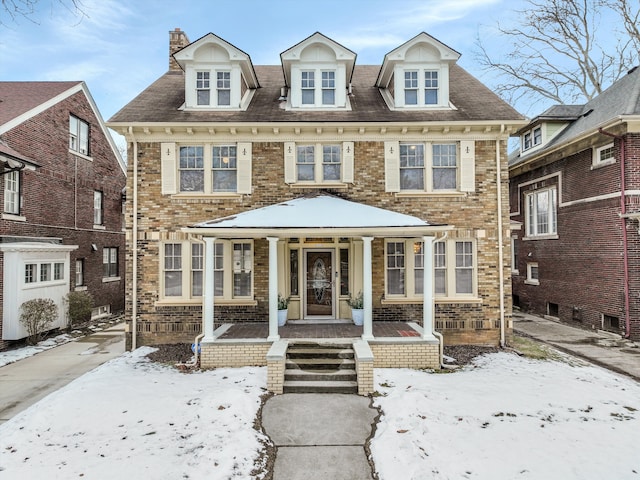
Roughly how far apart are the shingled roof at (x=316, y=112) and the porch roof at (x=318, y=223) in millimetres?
2649

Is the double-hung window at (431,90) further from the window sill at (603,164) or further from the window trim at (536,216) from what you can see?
the window trim at (536,216)

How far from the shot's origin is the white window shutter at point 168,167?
10070mm

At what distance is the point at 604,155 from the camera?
39.3 feet

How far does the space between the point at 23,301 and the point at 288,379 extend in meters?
9.69

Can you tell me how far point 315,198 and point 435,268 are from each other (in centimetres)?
393

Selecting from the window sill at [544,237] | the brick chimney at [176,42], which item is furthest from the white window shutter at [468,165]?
the brick chimney at [176,42]

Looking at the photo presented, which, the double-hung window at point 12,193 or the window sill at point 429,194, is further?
the double-hung window at point 12,193

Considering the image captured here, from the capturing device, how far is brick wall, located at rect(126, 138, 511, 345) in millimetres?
10086

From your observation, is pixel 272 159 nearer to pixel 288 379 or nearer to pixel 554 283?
pixel 288 379

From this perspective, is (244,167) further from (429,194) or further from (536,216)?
(536,216)

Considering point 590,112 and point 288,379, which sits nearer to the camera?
point 288,379

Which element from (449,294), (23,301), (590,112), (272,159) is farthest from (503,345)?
(23,301)

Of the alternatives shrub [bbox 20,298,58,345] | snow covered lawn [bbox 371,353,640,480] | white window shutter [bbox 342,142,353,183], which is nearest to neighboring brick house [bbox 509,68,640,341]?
snow covered lawn [bbox 371,353,640,480]

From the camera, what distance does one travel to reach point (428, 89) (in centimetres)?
1062
